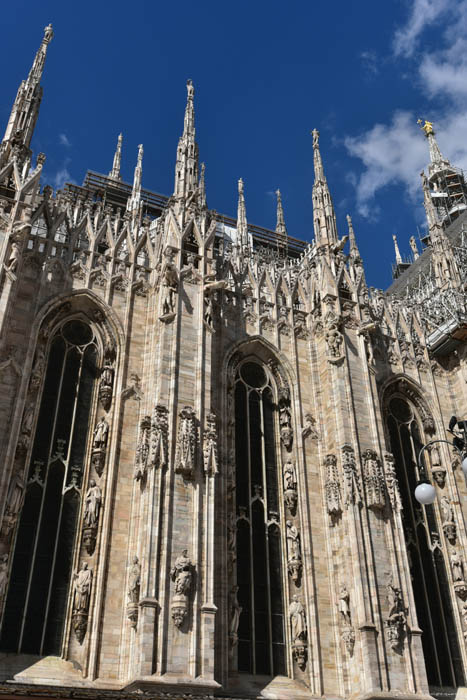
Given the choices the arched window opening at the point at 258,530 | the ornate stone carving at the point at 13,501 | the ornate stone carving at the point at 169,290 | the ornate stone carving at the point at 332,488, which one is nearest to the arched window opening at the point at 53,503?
the ornate stone carving at the point at 13,501

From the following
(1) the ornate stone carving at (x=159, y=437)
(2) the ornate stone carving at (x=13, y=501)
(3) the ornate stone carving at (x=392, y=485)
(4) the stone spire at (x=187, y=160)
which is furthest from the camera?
(4) the stone spire at (x=187, y=160)

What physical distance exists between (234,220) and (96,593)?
28015 mm

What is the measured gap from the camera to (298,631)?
59.7 ft

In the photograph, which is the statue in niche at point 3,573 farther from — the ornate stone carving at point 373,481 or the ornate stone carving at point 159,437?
the ornate stone carving at point 373,481

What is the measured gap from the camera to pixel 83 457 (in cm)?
1845

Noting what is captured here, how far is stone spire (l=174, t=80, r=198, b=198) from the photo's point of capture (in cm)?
2458

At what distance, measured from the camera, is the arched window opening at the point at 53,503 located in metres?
15.8

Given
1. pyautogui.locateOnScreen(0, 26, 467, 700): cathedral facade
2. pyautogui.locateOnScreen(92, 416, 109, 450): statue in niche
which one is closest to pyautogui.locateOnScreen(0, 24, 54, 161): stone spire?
pyautogui.locateOnScreen(0, 26, 467, 700): cathedral facade

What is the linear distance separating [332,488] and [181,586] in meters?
6.18

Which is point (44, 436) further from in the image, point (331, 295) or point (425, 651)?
point (425, 651)

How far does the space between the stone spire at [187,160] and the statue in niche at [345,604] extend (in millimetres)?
14125

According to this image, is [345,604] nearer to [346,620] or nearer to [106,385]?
[346,620]

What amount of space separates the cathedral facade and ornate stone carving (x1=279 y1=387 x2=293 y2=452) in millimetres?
72

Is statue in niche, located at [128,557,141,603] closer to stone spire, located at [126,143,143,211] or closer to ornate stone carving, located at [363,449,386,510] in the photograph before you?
ornate stone carving, located at [363,449,386,510]
